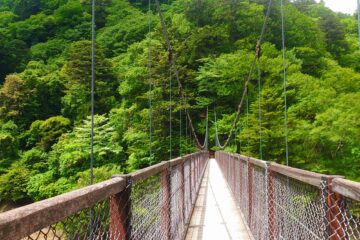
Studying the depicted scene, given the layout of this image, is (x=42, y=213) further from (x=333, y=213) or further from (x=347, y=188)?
(x=333, y=213)

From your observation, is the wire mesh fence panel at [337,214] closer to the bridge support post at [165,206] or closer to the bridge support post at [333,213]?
the bridge support post at [333,213]

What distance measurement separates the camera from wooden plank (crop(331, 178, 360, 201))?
76 cm

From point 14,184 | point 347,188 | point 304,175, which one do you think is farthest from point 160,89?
point 347,188

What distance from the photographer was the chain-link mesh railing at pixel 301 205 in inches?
36.9

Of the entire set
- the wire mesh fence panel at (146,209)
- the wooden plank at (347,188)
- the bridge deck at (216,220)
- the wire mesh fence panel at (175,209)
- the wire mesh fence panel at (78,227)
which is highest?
the wooden plank at (347,188)

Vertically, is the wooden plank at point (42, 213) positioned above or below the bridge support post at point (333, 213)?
above

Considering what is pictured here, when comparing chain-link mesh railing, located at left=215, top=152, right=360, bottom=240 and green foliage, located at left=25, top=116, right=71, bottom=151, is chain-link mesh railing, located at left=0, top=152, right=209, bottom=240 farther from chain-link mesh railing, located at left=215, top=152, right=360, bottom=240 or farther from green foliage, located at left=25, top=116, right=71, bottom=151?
green foliage, located at left=25, top=116, right=71, bottom=151

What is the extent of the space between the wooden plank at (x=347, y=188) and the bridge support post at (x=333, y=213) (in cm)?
3

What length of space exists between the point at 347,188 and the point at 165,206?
49.9 inches

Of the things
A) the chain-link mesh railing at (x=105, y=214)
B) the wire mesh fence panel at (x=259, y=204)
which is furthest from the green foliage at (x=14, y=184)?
the chain-link mesh railing at (x=105, y=214)

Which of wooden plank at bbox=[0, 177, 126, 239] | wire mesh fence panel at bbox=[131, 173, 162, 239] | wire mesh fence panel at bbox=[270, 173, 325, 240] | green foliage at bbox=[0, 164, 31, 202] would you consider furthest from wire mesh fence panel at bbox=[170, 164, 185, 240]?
green foliage at bbox=[0, 164, 31, 202]

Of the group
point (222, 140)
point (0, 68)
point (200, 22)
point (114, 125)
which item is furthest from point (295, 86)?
point (0, 68)

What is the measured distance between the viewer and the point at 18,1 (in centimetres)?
3541

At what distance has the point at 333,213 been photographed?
990 mm
